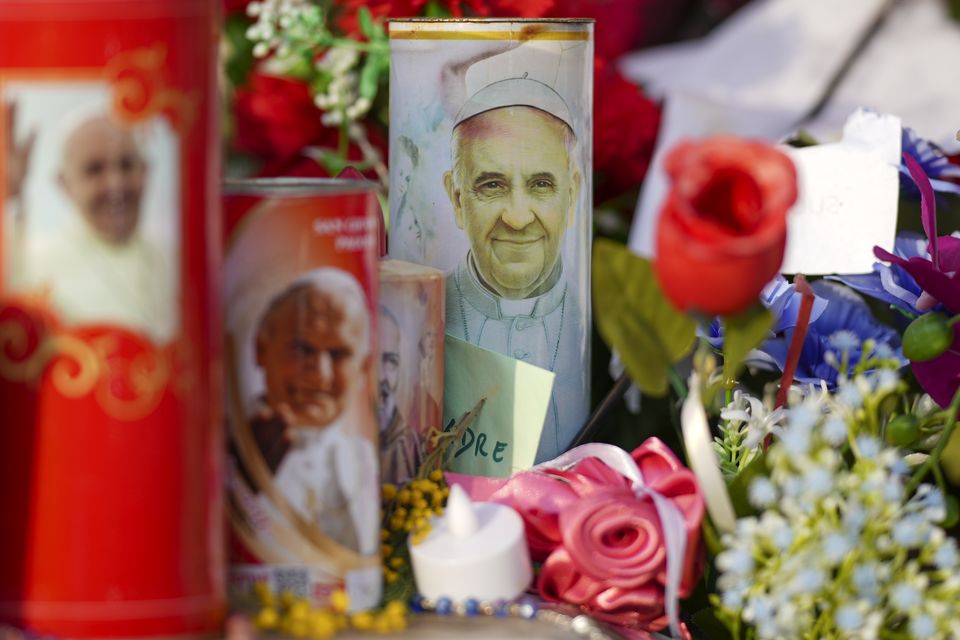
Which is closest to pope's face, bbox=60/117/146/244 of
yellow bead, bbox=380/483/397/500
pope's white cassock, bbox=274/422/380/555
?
pope's white cassock, bbox=274/422/380/555

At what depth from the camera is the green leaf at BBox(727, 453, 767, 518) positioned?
2.29 ft

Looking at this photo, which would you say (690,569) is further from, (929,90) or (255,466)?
(929,90)

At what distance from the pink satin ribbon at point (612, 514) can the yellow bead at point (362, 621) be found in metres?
0.13

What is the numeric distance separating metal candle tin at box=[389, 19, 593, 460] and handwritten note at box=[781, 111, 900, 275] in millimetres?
184

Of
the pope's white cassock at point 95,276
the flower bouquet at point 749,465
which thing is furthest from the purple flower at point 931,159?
the pope's white cassock at point 95,276

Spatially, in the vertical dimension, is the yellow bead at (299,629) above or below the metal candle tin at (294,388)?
below

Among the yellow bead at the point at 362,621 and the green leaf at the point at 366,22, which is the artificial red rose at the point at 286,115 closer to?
the green leaf at the point at 366,22

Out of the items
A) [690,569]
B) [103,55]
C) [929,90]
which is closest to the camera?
[103,55]

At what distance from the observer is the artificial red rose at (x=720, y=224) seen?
1.70 ft

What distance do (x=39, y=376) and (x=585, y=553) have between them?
0.98 feet

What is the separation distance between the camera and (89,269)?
0.50 meters

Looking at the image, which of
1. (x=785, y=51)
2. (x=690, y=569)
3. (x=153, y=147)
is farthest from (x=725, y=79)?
(x=153, y=147)

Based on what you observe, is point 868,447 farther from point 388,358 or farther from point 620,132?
point 620,132

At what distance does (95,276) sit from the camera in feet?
1.66
